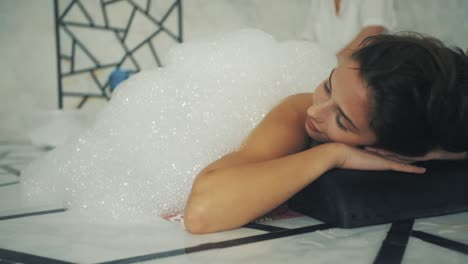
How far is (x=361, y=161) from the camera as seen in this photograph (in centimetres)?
64

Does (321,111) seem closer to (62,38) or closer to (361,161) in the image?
(361,161)

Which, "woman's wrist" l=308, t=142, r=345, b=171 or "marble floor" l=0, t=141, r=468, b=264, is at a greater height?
"woman's wrist" l=308, t=142, r=345, b=171

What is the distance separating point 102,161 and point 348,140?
19.3 inches

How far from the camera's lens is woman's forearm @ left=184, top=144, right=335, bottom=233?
550 mm

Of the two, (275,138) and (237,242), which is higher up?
(275,138)

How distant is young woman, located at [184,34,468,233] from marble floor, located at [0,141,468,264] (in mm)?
47

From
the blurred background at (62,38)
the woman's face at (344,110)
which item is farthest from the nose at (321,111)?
the blurred background at (62,38)

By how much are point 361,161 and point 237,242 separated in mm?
255

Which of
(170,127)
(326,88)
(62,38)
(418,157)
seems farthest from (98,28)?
(418,157)

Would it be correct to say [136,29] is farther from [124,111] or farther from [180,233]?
[180,233]

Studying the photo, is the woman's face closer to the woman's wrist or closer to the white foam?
the woman's wrist

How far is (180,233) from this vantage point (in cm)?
57

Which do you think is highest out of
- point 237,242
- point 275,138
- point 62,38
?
point 62,38

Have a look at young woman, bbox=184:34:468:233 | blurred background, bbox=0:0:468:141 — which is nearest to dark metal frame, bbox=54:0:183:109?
blurred background, bbox=0:0:468:141
